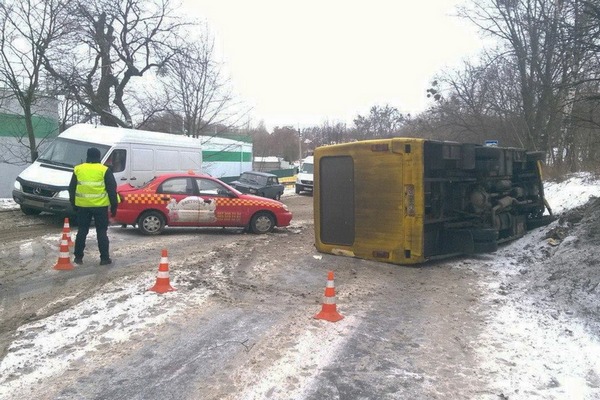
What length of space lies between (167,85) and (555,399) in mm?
23882

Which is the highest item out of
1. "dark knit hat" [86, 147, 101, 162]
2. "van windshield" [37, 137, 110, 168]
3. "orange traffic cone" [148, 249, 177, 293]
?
"van windshield" [37, 137, 110, 168]

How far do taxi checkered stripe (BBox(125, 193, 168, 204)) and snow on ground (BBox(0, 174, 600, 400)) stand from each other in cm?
459

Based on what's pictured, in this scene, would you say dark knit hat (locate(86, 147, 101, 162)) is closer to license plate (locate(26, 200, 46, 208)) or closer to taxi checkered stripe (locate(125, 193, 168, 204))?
taxi checkered stripe (locate(125, 193, 168, 204))

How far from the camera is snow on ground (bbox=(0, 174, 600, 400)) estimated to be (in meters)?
3.97

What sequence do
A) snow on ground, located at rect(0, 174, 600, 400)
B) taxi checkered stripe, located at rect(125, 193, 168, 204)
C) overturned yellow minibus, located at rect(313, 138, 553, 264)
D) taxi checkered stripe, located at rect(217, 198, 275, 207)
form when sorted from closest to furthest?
snow on ground, located at rect(0, 174, 600, 400) → overturned yellow minibus, located at rect(313, 138, 553, 264) → taxi checkered stripe, located at rect(125, 193, 168, 204) → taxi checkered stripe, located at rect(217, 198, 275, 207)

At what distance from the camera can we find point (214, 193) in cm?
1166

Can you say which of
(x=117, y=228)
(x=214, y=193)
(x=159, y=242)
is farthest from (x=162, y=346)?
(x=117, y=228)

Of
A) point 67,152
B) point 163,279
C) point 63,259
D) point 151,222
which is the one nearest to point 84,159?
point 67,152

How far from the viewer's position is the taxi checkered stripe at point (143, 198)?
11023 millimetres

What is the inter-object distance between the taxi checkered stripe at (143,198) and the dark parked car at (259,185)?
1150cm

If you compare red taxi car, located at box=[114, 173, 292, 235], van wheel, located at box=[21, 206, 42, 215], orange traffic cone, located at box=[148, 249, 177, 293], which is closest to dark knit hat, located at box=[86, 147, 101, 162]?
orange traffic cone, located at box=[148, 249, 177, 293]

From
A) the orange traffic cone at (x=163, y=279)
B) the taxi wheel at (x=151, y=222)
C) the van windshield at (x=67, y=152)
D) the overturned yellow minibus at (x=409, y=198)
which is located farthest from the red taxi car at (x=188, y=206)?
the orange traffic cone at (x=163, y=279)

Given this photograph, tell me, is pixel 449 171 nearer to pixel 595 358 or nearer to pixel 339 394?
pixel 595 358

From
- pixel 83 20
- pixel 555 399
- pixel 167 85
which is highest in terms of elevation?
pixel 83 20
